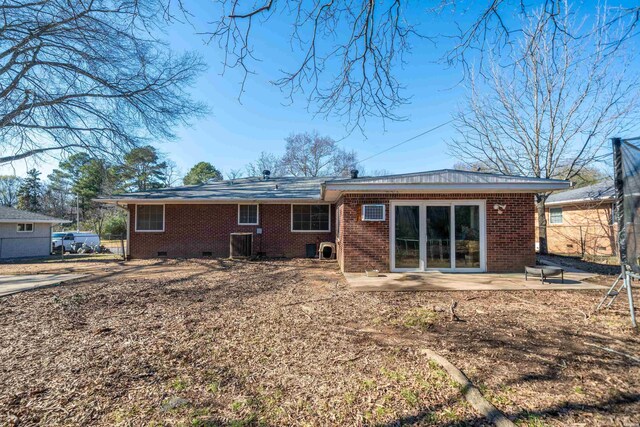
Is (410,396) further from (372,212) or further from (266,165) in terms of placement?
(266,165)

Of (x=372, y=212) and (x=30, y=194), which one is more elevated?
(x=30, y=194)

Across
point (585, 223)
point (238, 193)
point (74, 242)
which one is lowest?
point (74, 242)

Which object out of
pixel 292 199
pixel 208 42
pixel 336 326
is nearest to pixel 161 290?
pixel 336 326

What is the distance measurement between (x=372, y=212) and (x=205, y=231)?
7886 mm

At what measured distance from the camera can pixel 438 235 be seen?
845cm

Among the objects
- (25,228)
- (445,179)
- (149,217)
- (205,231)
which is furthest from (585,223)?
(25,228)

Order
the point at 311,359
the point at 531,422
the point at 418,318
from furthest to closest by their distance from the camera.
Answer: the point at 418,318
the point at 311,359
the point at 531,422

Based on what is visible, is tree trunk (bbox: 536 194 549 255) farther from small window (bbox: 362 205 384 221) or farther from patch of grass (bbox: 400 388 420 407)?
patch of grass (bbox: 400 388 420 407)

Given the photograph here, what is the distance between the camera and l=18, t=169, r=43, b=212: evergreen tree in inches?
A: 1625

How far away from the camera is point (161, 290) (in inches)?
268

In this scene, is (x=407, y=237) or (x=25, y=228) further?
(x=25, y=228)

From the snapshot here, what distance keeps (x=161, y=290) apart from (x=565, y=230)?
18.7 m

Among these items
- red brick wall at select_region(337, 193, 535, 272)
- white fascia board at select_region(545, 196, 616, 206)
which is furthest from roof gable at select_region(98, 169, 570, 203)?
white fascia board at select_region(545, 196, 616, 206)

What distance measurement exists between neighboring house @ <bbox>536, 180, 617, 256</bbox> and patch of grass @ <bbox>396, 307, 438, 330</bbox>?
43.7 ft
